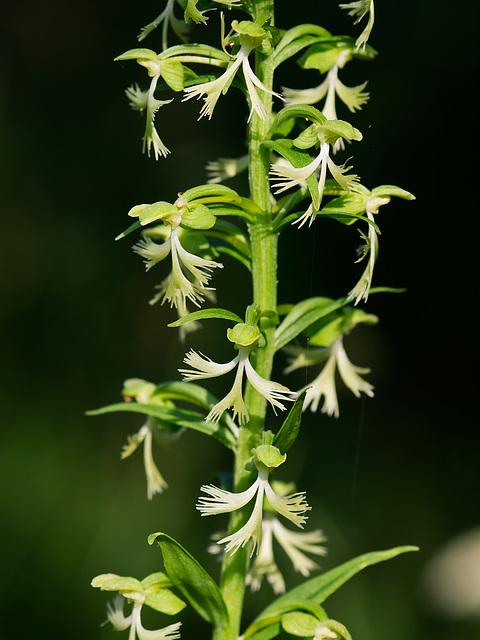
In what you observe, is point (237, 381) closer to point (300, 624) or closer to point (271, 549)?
point (300, 624)

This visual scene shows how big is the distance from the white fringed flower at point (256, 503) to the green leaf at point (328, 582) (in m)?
0.22

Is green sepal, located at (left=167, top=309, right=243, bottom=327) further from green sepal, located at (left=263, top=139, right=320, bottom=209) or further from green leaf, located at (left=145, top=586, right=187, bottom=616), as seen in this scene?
green leaf, located at (left=145, top=586, right=187, bottom=616)

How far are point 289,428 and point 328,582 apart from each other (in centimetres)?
45

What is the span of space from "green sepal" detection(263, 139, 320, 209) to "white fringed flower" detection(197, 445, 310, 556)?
52 centimetres

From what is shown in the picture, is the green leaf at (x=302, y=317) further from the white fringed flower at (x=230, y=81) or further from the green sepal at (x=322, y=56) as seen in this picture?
the green sepal at (x=322, y=56)

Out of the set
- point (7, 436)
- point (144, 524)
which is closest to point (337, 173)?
point (144, 524)

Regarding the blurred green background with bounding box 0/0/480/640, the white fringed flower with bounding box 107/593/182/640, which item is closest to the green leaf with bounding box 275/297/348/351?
the white fringed flower with bounding box 107/593/182/640

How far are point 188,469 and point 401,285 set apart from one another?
142 cm

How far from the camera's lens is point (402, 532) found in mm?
3762

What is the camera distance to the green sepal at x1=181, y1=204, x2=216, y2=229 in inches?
63.4

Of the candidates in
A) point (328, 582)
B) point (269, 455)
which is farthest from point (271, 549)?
point (269, 455)

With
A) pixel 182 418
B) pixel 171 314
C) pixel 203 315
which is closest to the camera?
pixel 203 315

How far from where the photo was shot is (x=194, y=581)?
171 centimetres

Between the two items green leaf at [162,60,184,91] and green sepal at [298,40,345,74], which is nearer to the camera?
green leaf at [162,60,184,91]
